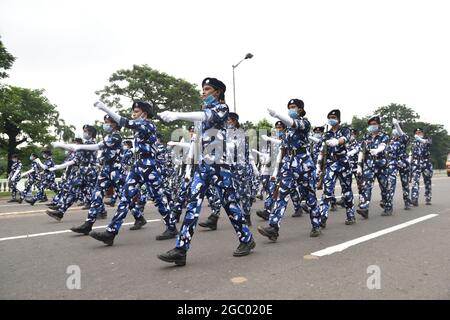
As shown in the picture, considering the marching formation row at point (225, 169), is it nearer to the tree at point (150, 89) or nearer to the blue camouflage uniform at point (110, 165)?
the blue camouflage uniform at point (110, 165)

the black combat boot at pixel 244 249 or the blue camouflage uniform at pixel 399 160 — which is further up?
the blue camouflage uniform at pixel 399 160

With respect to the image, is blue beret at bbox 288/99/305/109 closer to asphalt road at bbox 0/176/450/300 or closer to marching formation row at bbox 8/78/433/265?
marching formation row at bbox 8/78/433/265

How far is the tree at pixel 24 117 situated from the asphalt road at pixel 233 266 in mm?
23163

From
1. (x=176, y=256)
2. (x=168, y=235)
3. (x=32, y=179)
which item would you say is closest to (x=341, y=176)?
(x=168, y=235)

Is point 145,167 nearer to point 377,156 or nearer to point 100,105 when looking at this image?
point 100,105

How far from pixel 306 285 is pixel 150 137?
348 centimetres

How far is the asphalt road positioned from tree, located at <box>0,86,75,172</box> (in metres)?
23.2

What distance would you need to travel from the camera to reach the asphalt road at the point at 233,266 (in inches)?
139

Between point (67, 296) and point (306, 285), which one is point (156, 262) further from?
point (306, 285)

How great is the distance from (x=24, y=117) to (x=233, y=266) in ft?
99.9

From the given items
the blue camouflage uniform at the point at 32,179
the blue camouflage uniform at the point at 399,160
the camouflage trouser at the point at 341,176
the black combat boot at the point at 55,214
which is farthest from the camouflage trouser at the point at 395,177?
the blue camouflage uniform at the point at 32,179

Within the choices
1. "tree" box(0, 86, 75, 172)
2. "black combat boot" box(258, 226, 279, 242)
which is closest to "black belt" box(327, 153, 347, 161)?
"black combat boot" box(258, 226, 279, 242)

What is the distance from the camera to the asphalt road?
3543mm

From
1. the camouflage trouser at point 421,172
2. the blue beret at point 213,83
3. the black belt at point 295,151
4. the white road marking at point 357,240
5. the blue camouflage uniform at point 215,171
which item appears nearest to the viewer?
the blue camouflage uniform at point 215,171
